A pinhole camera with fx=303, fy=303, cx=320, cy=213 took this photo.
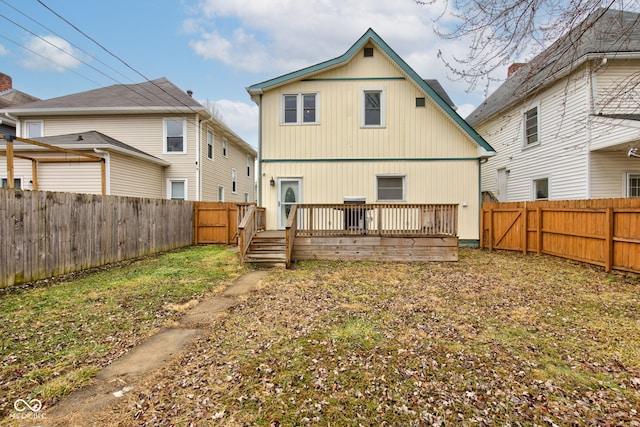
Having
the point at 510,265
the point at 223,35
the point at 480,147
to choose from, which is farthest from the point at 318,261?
the point at 223,35

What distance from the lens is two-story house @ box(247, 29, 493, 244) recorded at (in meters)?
10.6

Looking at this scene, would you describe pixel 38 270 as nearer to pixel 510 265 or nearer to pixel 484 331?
pixel 484 331

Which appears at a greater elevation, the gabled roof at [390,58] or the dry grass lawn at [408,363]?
the gabled roof at [390,58]

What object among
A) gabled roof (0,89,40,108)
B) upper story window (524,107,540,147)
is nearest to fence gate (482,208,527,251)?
upper story window (524,107,540,147)

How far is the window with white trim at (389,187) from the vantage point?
10773 mm

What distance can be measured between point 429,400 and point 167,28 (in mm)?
16627

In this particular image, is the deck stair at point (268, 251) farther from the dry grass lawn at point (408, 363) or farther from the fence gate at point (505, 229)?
the fence gate at point (505, 229)

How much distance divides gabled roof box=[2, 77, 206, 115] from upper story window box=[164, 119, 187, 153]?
2.18ft

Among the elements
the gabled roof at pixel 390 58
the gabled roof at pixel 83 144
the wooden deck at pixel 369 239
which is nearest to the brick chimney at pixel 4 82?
the gabled roof at pixel 83 144

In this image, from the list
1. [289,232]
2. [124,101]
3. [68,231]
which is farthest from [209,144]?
[289,232]

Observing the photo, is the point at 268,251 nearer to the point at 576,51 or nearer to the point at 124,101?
the point at 576,51

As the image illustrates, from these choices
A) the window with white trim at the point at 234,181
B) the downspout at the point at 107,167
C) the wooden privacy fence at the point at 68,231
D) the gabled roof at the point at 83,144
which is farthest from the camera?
the window with white trim at the point at 234,181

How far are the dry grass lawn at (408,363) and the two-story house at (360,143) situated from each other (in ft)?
18.3

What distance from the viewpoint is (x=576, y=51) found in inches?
140
